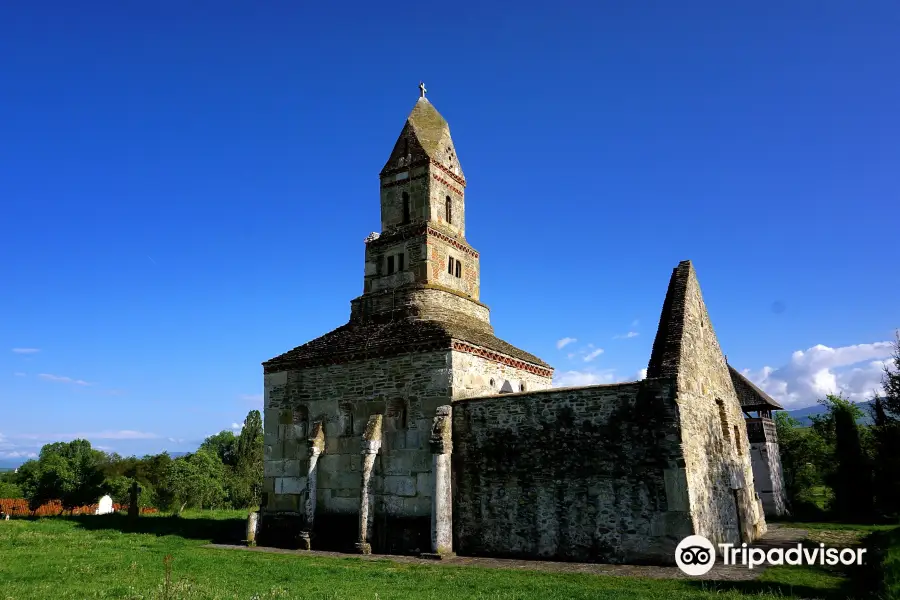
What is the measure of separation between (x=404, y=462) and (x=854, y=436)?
84.0 ft

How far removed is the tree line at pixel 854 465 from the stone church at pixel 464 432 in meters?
10.6

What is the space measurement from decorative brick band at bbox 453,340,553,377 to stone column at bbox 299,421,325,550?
565 centimetres

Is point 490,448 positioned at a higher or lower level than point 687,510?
higher

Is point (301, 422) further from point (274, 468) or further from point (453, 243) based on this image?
point (453, 243)

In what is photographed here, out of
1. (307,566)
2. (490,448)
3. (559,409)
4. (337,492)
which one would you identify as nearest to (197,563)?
(307,566)

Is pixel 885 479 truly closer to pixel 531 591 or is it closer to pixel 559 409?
pixel 559 409

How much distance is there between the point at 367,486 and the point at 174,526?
10481 mm

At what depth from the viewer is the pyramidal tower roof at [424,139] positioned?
2333cm

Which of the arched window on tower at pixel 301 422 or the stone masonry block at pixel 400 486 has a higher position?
the arched window on tower at pixel 301 422

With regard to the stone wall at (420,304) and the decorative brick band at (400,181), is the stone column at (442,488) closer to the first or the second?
the stone wall at (420,304)

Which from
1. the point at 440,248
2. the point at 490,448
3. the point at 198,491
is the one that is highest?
the point at 440,248

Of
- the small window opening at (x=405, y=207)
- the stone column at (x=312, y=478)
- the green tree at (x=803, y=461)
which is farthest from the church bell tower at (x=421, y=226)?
the green tree at (x=803, y=461)

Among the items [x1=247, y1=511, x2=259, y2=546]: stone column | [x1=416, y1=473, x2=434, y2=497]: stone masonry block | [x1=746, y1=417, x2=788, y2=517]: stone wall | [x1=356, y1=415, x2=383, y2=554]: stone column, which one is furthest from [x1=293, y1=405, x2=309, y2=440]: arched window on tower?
[x1=746, y1=417, x2=788, y2=517]: stone wall

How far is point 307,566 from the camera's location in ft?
46.2
